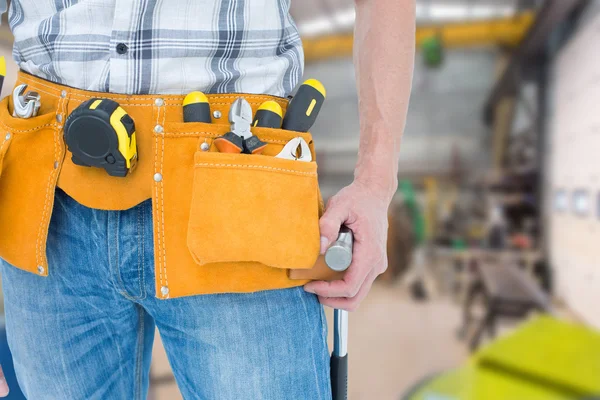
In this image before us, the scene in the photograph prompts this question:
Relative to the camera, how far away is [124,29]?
1.46ft

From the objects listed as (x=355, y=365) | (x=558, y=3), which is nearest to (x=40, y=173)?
(x=355, y=365)

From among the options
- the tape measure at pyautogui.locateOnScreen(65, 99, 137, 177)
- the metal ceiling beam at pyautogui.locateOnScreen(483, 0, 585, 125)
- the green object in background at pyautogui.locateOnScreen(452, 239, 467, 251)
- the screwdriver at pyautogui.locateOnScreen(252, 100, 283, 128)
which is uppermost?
the metal ceiling beam at pyautogui.locateOnScreen(483, 0, 585, 125)

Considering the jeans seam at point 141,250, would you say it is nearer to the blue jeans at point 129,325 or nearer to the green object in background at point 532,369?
the blue jeans at point 129,325

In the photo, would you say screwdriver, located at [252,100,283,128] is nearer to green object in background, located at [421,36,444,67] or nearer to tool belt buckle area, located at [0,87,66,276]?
tool belt buckle area, located at [0,87,66,276]

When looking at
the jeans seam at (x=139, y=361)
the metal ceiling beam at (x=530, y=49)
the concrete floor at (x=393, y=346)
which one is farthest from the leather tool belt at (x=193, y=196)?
the metal ceiling beam at (x=530, y=49)

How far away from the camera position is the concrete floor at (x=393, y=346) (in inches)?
101

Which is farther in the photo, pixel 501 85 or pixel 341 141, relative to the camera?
pixel 341 141

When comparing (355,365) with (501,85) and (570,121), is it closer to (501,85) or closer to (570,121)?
(570,121)

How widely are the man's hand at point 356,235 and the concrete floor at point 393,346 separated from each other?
5.17 ft

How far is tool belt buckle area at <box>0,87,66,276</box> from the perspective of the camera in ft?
1.55

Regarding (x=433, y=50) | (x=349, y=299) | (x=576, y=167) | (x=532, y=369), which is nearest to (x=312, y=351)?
(x=349, y=299)

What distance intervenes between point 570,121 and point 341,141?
3335mm

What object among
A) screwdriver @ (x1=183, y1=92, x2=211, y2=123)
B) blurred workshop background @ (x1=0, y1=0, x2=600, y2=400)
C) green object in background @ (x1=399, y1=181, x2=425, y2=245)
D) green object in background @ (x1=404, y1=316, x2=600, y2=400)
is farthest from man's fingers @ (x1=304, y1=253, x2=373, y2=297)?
green object in background @ (x1=399, y1=181, x2=425, y2=245)

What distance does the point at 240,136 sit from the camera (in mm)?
442
